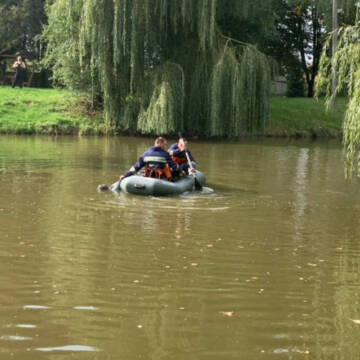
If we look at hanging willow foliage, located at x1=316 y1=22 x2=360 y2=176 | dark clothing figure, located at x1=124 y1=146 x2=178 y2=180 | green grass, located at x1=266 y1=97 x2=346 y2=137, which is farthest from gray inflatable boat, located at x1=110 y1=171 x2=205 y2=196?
green grass, located at x1=266 y1=97 x2=346 y2=137

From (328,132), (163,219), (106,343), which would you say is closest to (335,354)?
(106,343)

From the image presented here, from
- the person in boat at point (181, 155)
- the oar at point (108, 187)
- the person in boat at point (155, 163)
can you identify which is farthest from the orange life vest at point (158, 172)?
the person in boat at point (181, 155)

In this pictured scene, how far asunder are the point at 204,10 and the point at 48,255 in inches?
718

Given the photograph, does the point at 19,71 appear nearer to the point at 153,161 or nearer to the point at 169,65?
the point at 169,65

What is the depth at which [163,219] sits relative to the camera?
10461 mm

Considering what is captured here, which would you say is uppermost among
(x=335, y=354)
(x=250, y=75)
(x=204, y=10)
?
(x=204, y=10)

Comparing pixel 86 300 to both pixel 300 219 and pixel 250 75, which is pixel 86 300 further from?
pixel 250 75

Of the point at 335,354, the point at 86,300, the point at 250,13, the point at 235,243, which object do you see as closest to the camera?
the point at 335,354

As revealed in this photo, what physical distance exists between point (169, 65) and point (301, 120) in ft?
30.3

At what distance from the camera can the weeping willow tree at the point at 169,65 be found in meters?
24.4

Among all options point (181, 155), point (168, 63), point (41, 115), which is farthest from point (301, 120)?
point (181, 155)

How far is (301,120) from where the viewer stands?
32.2 metres

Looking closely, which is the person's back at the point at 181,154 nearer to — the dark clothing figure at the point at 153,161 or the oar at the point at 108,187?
the dark clothing figure at the point at 153,161

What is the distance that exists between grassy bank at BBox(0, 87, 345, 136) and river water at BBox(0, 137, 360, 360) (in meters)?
13.7
